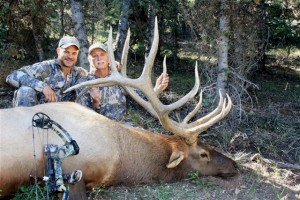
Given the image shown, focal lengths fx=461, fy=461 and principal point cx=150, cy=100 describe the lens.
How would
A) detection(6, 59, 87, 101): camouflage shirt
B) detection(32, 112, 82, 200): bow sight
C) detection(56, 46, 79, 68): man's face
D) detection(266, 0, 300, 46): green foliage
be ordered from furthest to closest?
detection(266, 0, 300, 46): green foliage
detection(56, 46, 79, 68): man's face
detection(6, 59, 87, 101): camouflage shirt
detection(32, 112, 82, 200): bow sight

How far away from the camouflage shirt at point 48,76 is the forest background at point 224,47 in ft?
3.91

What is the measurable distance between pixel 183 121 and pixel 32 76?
211 cm

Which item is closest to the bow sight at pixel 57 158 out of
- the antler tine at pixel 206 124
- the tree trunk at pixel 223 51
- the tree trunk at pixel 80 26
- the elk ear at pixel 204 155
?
the antler tine at pixel 206 124

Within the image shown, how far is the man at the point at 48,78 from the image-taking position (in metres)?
5.84

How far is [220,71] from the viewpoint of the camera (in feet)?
24.0

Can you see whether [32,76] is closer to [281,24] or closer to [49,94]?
[49,94]

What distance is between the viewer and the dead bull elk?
14.5ft

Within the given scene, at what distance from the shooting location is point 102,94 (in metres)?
6.46

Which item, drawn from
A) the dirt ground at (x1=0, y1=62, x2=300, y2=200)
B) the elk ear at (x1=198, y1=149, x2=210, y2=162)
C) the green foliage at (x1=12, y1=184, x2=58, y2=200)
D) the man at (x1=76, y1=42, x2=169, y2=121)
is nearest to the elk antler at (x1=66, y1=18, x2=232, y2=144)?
the elk ear at (x1=198, y1=149, x2=210, y2=162)

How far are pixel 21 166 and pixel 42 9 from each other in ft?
19.5

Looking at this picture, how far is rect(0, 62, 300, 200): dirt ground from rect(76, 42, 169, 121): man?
1.46 metres

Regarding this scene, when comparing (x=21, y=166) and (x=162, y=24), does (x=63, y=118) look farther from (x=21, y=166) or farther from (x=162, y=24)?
(x=162, y=24)

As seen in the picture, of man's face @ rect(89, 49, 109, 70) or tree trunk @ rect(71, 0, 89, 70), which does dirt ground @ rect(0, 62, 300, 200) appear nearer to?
tree trunk @ rect(71, 0, 89, 70)

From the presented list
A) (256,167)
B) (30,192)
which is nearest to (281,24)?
(256,167)
